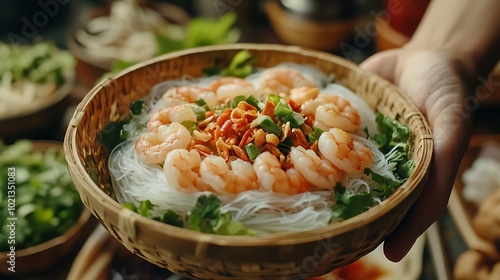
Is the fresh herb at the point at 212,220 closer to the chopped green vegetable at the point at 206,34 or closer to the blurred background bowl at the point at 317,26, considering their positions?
the chopped green vegetable at the point at 206,34

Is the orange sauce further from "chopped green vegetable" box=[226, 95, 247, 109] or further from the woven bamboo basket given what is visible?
"chopped green vegetable" box=[226, 95, 247, 109]

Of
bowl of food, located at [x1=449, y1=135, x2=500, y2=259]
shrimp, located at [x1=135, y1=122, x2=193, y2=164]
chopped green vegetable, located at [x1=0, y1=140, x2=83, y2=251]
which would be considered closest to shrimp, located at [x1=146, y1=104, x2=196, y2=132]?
shrimp, located at [x1=135, y1=122, x2=193, y2=164]

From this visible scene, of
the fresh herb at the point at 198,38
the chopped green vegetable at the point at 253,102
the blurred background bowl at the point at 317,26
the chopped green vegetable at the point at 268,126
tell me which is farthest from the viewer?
the blurred background bowl at the point at 317,26

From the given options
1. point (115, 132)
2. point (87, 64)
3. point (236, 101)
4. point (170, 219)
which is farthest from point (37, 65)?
point (170, 219)

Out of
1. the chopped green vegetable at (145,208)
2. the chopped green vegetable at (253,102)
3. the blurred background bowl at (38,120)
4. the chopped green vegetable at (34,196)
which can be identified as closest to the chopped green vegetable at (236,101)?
the chopped green vegetable at (253,102)

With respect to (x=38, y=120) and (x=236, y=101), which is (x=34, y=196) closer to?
(x=38, y=120)

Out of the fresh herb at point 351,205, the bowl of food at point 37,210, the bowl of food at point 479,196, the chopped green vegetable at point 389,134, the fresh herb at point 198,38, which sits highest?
the fresh herb at point 351,205
